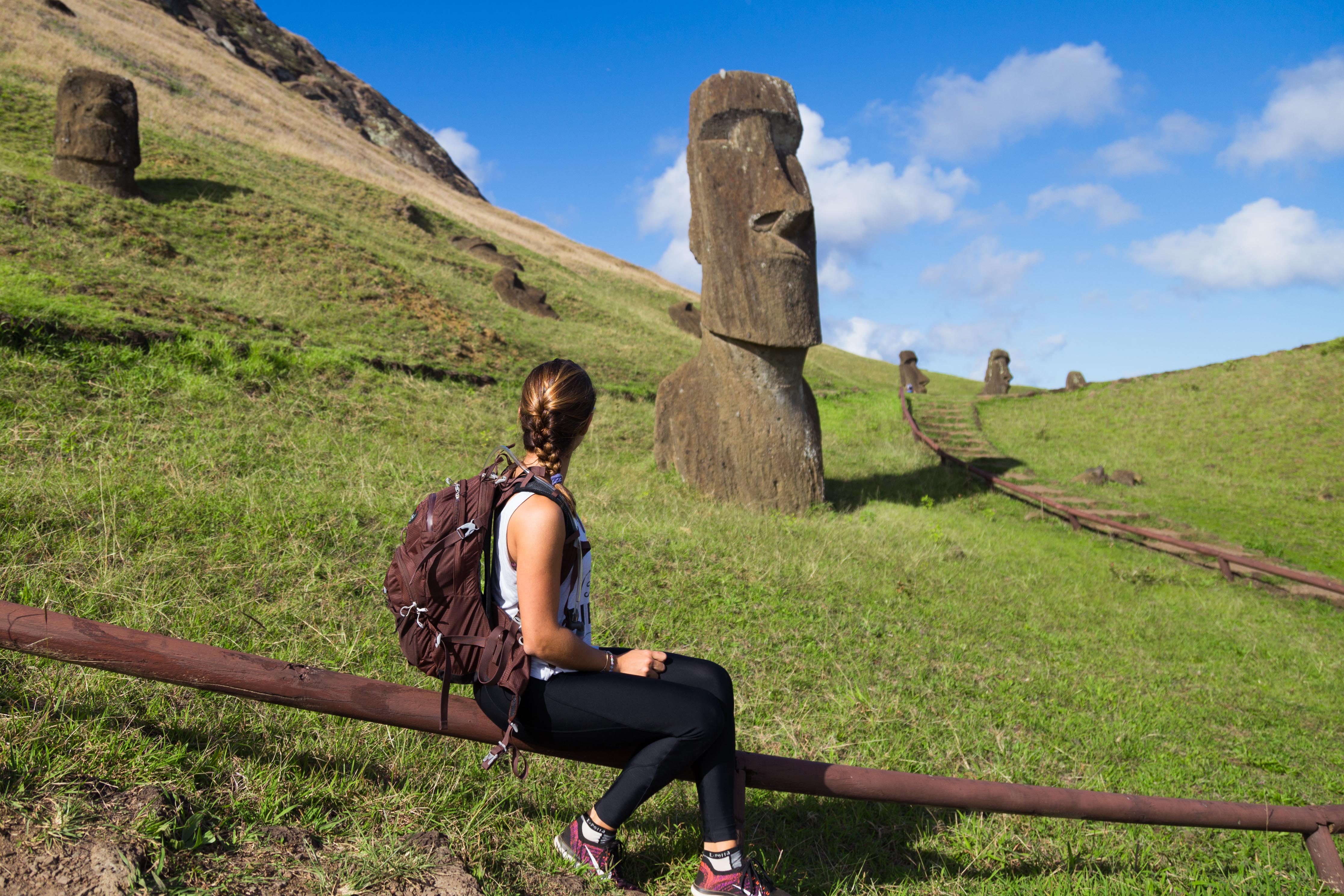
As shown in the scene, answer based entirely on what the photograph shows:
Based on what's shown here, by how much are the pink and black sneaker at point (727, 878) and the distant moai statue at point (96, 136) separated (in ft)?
49.1

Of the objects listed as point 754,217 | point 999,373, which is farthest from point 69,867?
point 999,373

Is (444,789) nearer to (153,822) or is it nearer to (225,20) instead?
(153,822)

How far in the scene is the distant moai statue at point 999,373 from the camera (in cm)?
2197

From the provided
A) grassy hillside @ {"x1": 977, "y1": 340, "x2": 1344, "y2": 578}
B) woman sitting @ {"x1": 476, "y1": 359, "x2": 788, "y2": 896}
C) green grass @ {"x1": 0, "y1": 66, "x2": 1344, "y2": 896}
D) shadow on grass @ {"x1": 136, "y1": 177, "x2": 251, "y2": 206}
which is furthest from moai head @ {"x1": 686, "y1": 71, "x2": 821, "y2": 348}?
shadow on grass @ {"x1": 136, "y1": 177, "x2": 251, "y2": 206}

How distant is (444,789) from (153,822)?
913 mm

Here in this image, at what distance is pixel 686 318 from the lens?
2534 cm

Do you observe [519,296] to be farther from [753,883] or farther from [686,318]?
[753,883]

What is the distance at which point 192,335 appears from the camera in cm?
765

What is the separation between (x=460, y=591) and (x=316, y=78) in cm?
6660

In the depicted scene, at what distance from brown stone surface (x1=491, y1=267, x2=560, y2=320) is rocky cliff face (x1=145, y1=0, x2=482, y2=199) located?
35793 mm

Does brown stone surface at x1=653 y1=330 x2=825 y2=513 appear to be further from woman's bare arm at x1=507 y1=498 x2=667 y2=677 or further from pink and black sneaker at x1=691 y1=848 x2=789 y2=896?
woman's bare arm at x1=507 y1=498 x2=667 y2=677

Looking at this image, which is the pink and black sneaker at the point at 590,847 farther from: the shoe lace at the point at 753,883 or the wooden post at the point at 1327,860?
the wooden post at the point at 1327,860

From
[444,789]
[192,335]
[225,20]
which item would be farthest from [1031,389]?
[225,20]

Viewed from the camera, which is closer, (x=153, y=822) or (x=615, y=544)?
(x=153, y=822)
